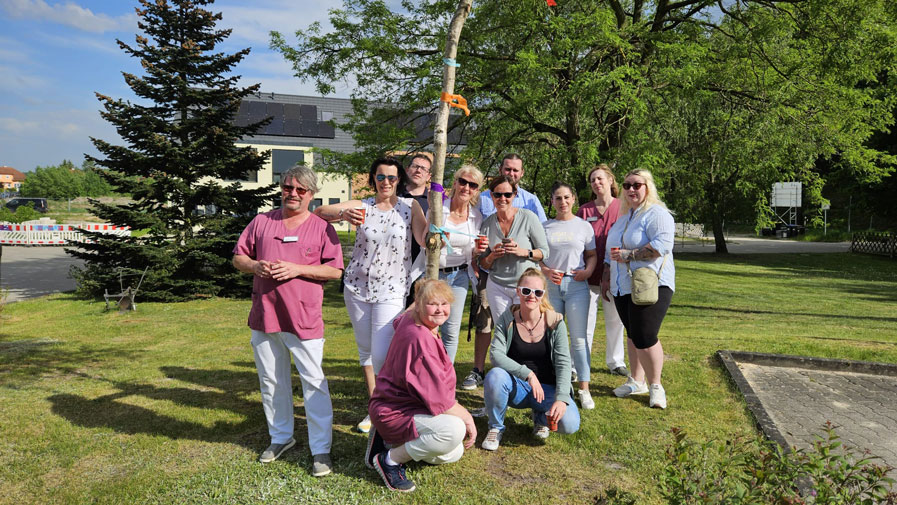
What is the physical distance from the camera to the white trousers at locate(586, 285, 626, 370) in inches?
234

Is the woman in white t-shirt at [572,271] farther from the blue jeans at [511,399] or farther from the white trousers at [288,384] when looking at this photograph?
the white trousers at [288,384]

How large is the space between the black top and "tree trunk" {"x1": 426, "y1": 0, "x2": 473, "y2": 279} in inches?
35.1

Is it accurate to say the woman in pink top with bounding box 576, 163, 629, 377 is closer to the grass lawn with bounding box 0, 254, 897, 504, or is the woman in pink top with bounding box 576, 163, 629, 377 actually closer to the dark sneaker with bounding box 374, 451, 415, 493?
the grass lawn with bounding box 0, 254, 897, 504

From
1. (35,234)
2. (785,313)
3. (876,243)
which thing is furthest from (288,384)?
(35,234)

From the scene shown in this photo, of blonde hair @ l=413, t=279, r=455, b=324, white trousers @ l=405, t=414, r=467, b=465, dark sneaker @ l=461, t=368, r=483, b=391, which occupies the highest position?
blonde hair @ l=413, t=279, r=455, b=324

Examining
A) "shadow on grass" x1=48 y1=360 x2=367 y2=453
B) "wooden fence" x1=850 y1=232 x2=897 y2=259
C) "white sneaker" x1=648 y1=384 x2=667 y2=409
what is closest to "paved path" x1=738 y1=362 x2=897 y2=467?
"white sneaker" x1=648 y1=384 x2=667 y2=409

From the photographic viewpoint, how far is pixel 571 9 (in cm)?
1373

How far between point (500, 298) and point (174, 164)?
12.3 m

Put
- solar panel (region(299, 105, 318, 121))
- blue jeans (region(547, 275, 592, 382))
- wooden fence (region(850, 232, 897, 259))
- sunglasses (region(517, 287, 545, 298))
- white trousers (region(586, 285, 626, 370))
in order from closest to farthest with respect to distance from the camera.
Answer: sunglasses (region(517, 287, 545, 298)) < blue jeans (region(547, 275, 592, 382)) < white trousers (region(586, 285, 626, 370)) < wooden fence (region(850, 232, 897, 259)) < solar panel (region(299, 105, 318, 121))

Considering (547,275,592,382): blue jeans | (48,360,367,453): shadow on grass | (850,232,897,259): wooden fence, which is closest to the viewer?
(48,360,367,453): shadow on grass

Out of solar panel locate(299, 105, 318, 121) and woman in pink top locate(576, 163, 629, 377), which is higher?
solar panel locate(299, 105, 318, 121)

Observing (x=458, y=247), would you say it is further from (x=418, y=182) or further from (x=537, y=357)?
(x=537, y=357)

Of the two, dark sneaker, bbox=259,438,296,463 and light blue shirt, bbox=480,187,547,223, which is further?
light blue shirt, bbox=480,187,547,223

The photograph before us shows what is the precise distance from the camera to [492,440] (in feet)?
13.9
